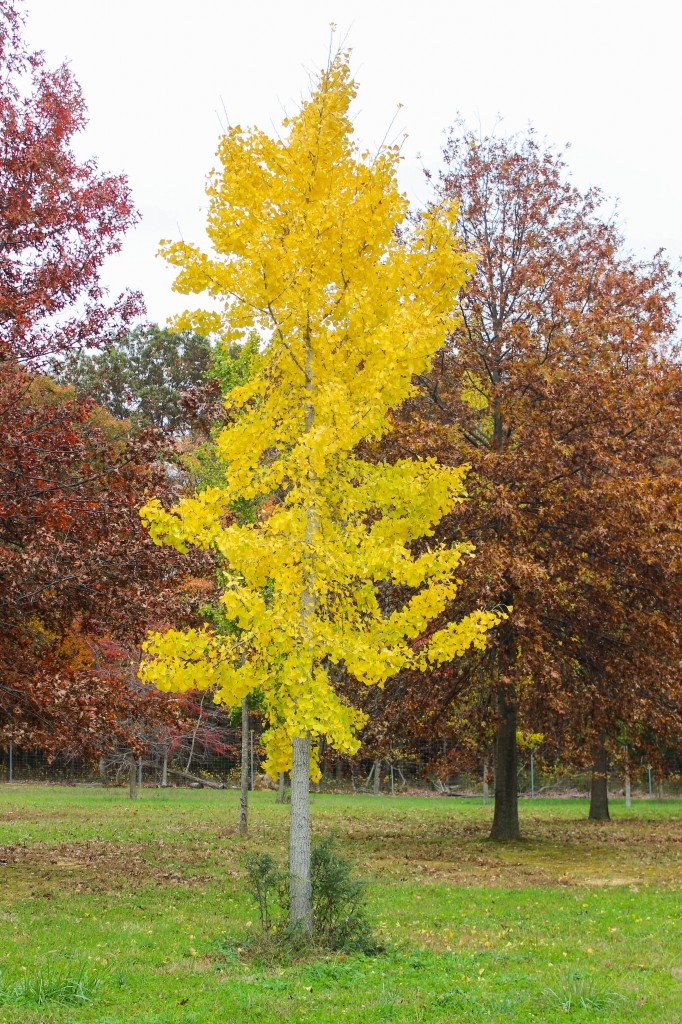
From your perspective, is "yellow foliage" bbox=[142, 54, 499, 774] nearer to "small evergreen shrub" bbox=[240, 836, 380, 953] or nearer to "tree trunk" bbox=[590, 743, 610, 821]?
"small evergreen shrub" bbox=[240, 836, 380, 953]

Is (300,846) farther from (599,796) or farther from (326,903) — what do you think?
(599,796)

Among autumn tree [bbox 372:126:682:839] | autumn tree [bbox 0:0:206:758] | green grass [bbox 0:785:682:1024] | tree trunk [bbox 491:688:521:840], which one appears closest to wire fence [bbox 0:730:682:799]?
tree trunk [bbox 491:688:521:840]

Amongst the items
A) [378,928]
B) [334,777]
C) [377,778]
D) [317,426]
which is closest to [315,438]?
[317,426]

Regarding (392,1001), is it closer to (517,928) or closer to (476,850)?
(517,928)

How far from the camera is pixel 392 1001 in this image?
556 cm

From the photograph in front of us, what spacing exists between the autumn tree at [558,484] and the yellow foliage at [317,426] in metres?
4.72

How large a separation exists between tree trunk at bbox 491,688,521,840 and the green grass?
404 millimetres

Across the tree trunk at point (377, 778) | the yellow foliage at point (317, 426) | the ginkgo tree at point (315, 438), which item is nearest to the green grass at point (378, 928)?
the ginkgo tree at point (315, 438)

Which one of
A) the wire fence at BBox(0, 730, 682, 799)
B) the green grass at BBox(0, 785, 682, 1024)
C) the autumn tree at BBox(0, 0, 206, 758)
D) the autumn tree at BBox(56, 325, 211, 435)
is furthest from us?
the autumn tree at BBox(56, 325, 211, 435)

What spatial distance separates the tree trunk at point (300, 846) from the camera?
23.7ft

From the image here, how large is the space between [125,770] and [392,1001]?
2743 centimetres

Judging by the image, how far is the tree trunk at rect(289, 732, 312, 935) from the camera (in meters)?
7.22

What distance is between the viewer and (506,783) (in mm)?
15453

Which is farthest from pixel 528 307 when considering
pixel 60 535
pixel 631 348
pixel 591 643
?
pixel 60 535
